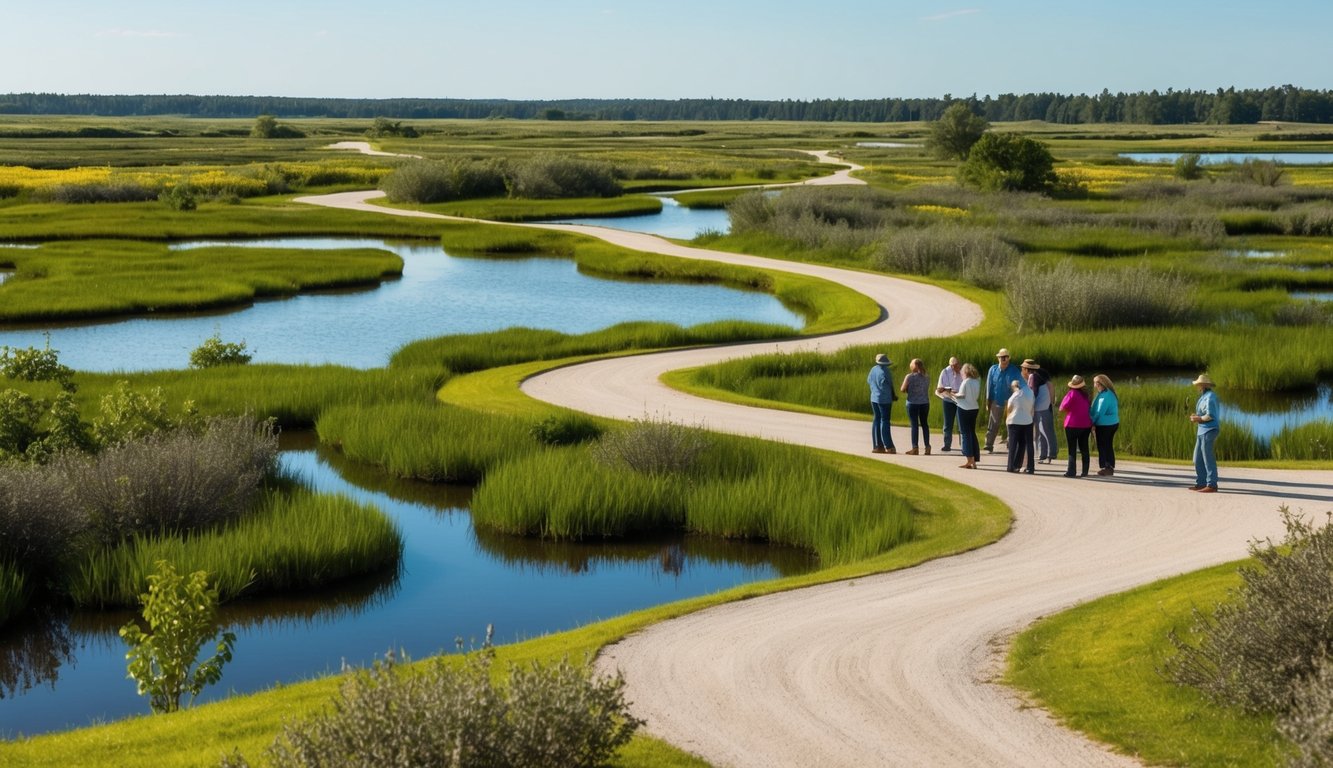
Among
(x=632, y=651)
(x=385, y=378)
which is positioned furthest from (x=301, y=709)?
(x=385, y=378)

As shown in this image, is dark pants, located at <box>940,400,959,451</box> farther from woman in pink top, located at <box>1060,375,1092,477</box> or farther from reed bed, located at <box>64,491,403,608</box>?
reed bed, located at <box>64,491,403,608</box>

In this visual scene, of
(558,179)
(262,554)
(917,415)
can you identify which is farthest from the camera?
(558,179)

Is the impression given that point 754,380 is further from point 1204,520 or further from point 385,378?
point 1204,520

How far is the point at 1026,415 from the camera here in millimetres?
23297

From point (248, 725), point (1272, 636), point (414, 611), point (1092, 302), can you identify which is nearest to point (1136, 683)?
point (1272, 636)

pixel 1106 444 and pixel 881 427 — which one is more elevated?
pixel 1106 444

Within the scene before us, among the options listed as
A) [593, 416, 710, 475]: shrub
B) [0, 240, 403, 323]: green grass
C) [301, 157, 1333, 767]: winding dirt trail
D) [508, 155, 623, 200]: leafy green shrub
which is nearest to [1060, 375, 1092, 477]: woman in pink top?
[301, 157, 1333, 767]: winding dirt trail

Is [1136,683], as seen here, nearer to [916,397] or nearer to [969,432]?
[969,432]

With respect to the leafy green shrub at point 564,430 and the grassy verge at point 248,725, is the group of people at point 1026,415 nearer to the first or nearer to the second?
the leafy green shrub at point 564,430

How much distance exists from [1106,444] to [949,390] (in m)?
2.90

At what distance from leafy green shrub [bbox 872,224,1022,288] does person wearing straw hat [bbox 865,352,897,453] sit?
26968mm

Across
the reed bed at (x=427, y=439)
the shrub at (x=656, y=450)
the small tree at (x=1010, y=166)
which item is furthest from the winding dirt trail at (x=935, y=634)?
the small tree at (x=1010, y=166)

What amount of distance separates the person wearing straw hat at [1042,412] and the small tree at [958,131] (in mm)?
102429

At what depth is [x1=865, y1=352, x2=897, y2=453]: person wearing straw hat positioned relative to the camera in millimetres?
25266
